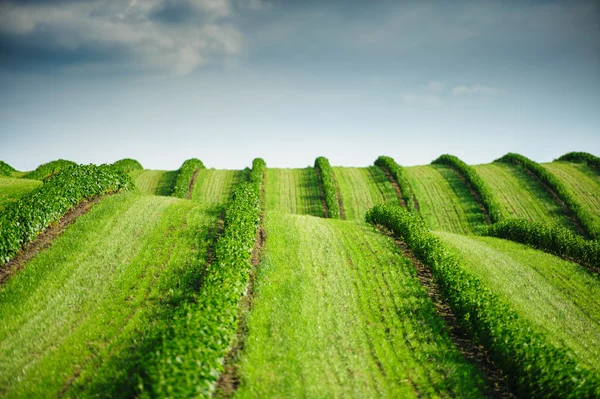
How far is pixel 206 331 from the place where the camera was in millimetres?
12461

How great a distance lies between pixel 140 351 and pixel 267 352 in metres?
5.15

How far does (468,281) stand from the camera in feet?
61.0

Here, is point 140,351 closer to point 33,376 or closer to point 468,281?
point 33,376

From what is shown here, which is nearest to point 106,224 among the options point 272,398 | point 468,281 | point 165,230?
point 165,230

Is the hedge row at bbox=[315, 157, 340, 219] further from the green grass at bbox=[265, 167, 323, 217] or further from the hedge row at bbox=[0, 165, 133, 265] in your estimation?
the hedge row at bbox=[0, 165, 133, 265]

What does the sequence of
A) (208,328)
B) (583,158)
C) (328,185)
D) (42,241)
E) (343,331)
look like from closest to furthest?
1. (208,328)
2. (343,331)
3. (42,241)
4. (328,185)
5. (583,158)

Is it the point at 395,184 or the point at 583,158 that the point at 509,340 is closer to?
the point at 395,184

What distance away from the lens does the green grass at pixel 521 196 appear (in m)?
41.6

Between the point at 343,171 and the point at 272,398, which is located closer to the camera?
the point at 272,398

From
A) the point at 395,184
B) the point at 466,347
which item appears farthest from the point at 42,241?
the point at 395,184

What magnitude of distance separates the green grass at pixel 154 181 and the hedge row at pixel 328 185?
24.0 meters

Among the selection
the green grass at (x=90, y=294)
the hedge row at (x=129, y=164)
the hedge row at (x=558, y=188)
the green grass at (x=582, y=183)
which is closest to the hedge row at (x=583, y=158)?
the green grass at (x=582, y=183)

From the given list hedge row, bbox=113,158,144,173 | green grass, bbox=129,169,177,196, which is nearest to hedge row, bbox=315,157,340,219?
green grass, bbox=129,169,177,196

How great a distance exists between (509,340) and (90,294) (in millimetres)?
20746
